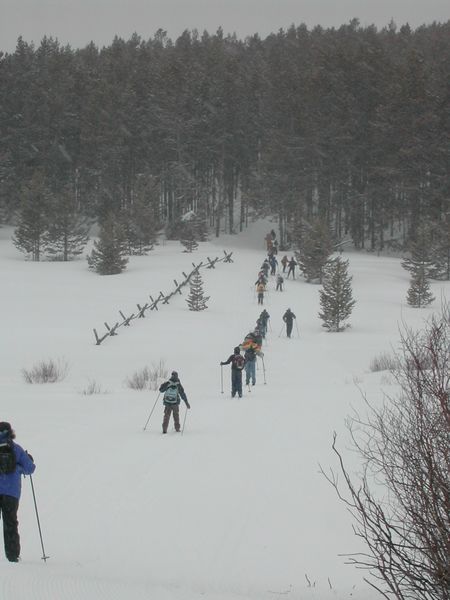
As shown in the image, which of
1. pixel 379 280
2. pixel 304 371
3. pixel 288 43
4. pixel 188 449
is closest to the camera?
pixel 188 449

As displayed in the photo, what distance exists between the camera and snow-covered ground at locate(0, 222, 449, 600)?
Result: 7.26m

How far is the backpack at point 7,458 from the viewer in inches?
281

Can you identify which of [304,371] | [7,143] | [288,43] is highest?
[288,43]

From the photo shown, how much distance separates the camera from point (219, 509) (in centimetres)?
937

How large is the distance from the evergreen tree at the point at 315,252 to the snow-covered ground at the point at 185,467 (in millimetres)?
13117

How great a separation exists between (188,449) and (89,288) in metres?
29.1

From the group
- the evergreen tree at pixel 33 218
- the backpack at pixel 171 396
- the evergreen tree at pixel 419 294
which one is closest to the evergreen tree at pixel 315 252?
the evergreen tree at pixel 419 294

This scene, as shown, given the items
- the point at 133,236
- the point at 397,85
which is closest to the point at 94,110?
the point at 133,236

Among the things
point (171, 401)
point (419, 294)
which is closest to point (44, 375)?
point (171, 401)

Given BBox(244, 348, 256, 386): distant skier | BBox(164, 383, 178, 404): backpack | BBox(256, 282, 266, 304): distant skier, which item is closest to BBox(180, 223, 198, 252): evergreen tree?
BBox(256, 282, 266, 304): distant skier

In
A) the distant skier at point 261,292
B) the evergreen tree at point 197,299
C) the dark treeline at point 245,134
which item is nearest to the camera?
the evergreen tree at point 197,299

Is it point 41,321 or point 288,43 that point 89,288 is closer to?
point 41,321

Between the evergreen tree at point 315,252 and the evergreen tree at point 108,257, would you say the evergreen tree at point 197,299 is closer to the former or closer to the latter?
the evergreen tree at point 315,252

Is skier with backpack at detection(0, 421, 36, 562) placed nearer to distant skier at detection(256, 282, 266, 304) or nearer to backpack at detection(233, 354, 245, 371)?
backpack at detection(233, 354, 245, 371)
